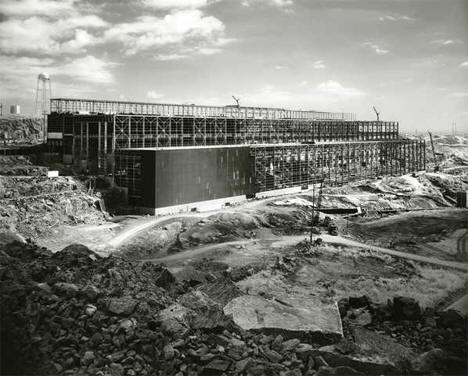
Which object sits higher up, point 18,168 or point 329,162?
point 329,162

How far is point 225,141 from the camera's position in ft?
267

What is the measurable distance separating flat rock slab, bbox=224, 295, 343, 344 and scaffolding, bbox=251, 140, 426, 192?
50.9m

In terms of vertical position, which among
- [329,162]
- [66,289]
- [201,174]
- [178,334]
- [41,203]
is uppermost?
[329,162]

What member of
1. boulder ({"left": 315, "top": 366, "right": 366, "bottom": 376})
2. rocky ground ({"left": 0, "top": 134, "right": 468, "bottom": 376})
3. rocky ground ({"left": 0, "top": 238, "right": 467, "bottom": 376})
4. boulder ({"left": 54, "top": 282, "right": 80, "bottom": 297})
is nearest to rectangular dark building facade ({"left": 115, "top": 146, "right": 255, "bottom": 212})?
rocky ground ({"left": 0, "top": 134, "right": 468, "bottom": 376})

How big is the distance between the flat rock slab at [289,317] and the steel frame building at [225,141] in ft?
125

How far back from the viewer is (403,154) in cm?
11919

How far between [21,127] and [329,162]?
78520 millimetres

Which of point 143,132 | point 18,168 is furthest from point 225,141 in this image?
point 18,168

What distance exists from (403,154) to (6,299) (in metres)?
117

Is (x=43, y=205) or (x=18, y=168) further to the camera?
(x=18, y=168)

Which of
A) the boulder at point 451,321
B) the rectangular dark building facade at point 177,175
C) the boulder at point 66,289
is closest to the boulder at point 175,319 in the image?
the boulder at point 66,289

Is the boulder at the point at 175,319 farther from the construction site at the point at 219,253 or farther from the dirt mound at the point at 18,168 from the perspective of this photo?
the dirt mound at the point at 18,168

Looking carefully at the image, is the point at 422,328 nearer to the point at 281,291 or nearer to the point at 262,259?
the point at 281,291

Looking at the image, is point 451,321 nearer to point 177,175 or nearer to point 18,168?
point 177,175
